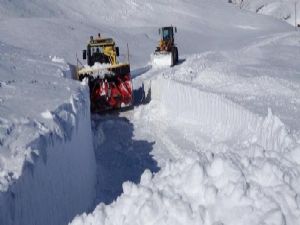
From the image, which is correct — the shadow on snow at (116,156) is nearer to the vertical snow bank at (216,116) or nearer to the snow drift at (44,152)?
the snow drift at (44,152)

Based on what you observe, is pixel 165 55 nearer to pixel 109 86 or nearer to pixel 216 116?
pixel 109 86

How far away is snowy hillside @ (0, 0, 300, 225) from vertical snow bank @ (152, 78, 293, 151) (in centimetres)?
4

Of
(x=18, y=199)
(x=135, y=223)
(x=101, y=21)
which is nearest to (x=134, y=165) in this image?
(x=18, y=199)

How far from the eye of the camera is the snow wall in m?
6.61

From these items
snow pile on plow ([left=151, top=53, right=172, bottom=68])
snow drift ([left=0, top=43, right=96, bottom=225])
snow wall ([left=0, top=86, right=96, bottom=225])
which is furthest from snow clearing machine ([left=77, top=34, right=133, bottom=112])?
snow pile on plow ([left=151, top=53, right=172, bottom=68])

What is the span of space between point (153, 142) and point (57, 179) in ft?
23.0

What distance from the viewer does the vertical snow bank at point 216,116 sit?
11.1 meters

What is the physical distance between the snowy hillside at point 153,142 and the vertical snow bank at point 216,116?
0.13 ft

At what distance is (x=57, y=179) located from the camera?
8234mm

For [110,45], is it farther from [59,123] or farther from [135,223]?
[135,223]

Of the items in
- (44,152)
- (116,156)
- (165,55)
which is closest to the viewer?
(44,152)

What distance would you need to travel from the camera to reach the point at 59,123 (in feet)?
31.0

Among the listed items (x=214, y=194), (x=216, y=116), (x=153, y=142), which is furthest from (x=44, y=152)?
(x=216, y=116)

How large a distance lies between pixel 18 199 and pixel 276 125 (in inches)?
224
